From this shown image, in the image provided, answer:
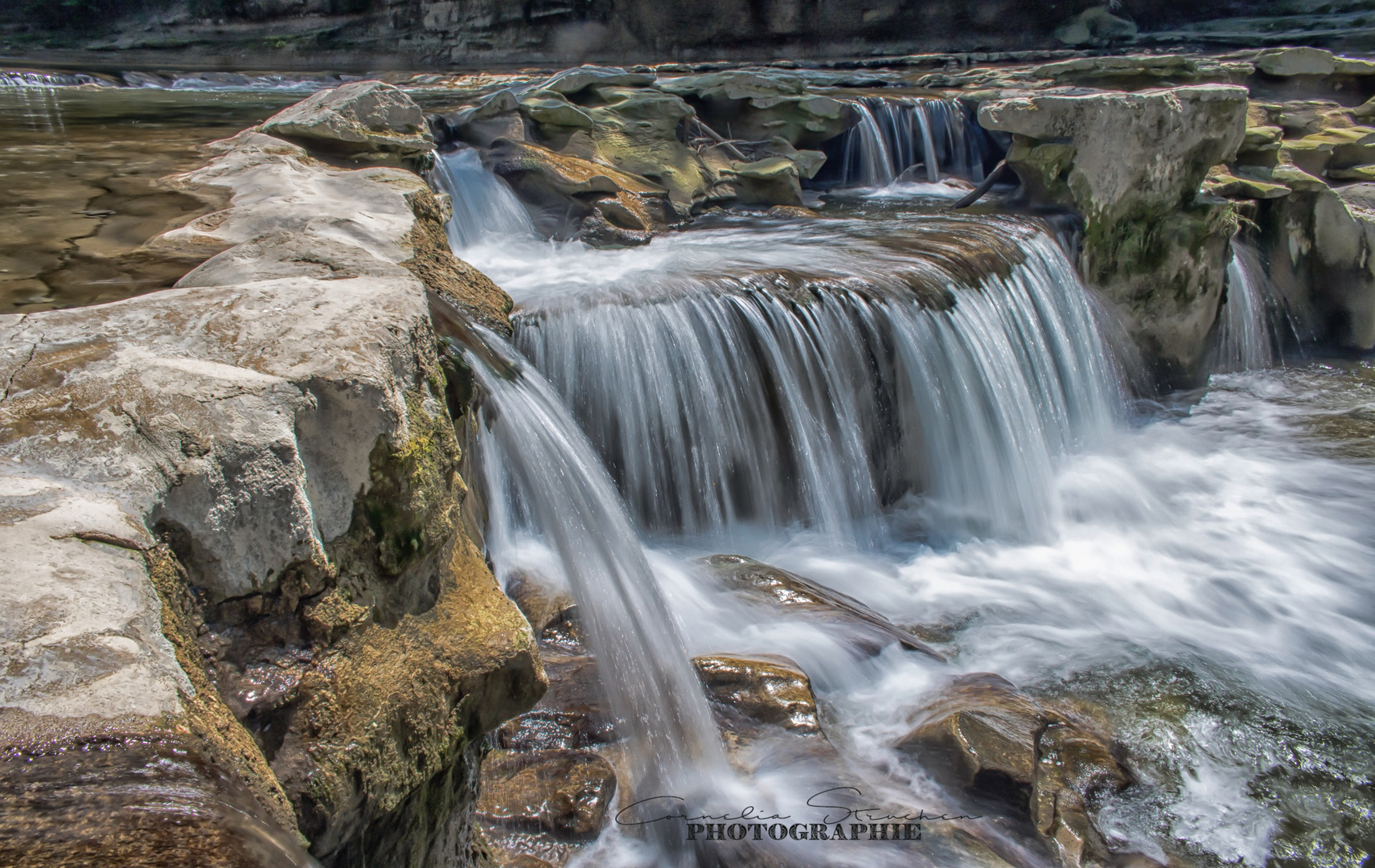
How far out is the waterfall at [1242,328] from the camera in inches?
287

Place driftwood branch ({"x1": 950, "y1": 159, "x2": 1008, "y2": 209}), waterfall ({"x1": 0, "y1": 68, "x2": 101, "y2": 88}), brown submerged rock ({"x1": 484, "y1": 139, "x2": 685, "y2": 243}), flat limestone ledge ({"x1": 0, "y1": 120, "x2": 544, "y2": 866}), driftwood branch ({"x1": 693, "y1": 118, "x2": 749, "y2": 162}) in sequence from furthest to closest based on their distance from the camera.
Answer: waterfall ({"x1": 0, "y1": 68, "x2": 101, "y2": 88}), driftwood branch ({"x1": 693, "y1": 118, "x2": 749, "y2": 162}), driftwood branch ({"x1": 950, "y1": 159, "x2": 1008, "y2": 209}), brown submerged rock ({"x1": 484, "y1": 139, "x2": 685, "y2": 243}), flat limestone ledge ({"x1": 0, "y1": 120, "x2": 544, "y2": 866})

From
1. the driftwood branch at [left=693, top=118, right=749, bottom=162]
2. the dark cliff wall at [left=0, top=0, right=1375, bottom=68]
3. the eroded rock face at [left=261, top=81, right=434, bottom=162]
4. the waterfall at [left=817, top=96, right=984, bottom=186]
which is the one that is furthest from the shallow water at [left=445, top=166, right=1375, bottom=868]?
the dark cliff wall at [left=0, top=0, right=1375, bottom=68]

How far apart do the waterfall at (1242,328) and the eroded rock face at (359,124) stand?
6.25m

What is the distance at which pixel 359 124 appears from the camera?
16.5ft

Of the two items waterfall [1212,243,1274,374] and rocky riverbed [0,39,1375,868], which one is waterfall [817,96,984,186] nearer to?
rocky riverbed [0,39,1375,868]

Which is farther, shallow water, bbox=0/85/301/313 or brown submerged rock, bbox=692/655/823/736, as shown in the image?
brown submerged rock, bbox=692/655/823/736

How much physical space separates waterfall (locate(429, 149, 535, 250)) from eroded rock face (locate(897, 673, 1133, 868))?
4.62m

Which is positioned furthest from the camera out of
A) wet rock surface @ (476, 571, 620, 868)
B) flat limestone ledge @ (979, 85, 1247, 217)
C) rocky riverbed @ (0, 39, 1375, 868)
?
flat limestone ledge @ (979, 85, 1247, 217)

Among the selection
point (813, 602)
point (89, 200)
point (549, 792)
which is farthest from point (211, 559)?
point (89, 200)

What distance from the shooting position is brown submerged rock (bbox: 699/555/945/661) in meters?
3.56

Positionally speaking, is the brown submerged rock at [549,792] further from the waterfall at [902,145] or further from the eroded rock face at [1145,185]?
the waterfall at [902,145]

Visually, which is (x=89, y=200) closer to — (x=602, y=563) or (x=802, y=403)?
(x=602, y=563)

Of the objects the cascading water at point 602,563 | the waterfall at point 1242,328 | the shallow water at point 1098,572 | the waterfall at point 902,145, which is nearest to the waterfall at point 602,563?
the cascading water at point 602,563

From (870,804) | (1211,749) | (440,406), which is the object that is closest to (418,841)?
(440,406)
